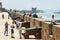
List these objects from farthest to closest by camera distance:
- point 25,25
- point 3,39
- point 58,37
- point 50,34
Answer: point 25,25 → point 3,39 → point 50,34 → point 58,37

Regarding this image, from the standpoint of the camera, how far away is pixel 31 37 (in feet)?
64.6

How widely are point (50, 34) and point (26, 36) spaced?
15.0 ft

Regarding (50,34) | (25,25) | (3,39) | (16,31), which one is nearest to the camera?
(50,34)

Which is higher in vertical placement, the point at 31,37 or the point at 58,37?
the point at 58,37

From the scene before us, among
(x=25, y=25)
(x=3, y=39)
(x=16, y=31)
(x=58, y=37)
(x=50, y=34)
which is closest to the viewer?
(x=58, y=37)

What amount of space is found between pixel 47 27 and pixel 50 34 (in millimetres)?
802

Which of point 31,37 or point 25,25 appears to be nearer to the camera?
point 31,37

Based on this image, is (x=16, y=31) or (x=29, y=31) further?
(x=16, y=31)

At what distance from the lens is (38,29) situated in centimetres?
1912

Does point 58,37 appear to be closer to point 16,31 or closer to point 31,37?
point 31,37

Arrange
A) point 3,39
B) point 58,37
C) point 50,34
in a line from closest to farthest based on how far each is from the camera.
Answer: point 58,37
point 50,34
point 3,39

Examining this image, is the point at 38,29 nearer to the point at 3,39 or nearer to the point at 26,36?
the point at 26,36

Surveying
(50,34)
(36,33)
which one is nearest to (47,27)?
(50,34)

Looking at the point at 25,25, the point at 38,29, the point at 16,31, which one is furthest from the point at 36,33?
the point at 25,25
